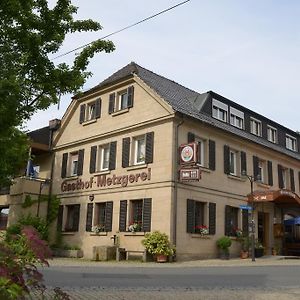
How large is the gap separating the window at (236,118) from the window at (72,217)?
10563 mm

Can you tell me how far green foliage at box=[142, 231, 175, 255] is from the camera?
19766 mm

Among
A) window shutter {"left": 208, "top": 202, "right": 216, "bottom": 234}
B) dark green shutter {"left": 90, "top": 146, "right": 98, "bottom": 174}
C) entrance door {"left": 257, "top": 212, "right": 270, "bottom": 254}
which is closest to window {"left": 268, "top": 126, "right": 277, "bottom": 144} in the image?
entrance door {"left": 257, "top": 212, "right": 270, "bottom": 254}

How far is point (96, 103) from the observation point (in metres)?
26.7

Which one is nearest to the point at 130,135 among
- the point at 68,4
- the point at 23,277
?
the point at 68,4

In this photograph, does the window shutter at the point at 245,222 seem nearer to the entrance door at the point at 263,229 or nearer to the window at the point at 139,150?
the entrance door at the point at 263,229

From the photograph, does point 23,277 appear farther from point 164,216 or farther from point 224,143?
point 224,143

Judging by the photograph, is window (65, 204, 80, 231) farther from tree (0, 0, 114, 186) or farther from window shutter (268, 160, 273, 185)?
tree (0, 0, 114, 186)

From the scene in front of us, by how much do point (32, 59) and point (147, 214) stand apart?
15.3 metres

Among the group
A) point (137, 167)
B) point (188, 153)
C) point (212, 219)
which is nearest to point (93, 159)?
point (137, 167)

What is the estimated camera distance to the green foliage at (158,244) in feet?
64.8

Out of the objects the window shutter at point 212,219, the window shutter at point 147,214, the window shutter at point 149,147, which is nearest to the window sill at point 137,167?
the window shutter at point 149,147

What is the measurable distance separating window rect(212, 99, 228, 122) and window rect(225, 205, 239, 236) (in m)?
5.39

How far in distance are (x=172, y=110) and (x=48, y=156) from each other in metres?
11.4

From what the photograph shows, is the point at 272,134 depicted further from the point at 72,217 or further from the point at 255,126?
the point at 72,217
